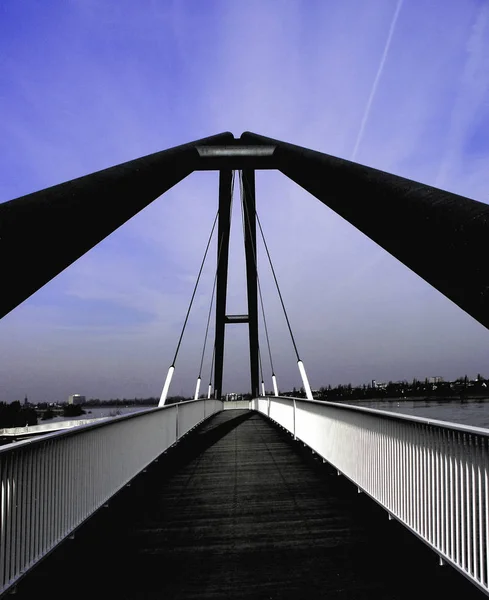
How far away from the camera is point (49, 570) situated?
3.75 metres

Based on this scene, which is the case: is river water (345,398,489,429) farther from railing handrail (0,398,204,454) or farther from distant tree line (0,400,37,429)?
distant tree line (0,400,37,429)

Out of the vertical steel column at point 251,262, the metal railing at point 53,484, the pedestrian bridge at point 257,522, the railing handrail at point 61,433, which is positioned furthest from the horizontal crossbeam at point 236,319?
the metal railing at point 53,484

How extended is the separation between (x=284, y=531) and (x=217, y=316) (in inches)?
1040

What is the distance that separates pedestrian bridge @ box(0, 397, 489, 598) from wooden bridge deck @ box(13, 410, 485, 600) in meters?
0.01

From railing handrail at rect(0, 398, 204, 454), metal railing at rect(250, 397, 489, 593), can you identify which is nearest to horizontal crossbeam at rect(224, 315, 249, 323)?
railing handrail at rect(0, 398, 204, 454)

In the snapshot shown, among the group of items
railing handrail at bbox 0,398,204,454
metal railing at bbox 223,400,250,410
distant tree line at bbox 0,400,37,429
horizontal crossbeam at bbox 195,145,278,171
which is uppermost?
horizontal crossbeam at bbox 195,145,278,171

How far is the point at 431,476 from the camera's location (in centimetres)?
388

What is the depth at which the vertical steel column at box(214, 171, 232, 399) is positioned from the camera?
2068cm

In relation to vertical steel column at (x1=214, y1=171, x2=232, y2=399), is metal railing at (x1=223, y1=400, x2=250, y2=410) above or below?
below

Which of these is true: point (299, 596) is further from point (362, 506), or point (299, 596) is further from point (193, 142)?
point (193, 142)

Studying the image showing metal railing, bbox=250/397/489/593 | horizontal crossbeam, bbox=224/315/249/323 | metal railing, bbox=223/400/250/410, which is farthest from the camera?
metal railing, bbox=223/400/250/410

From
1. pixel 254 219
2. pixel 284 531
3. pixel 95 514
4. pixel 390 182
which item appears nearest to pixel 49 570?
pixel 95 514

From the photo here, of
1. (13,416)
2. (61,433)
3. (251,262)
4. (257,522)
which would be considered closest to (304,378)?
(257,522)

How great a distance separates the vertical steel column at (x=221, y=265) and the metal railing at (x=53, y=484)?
1522 cm
